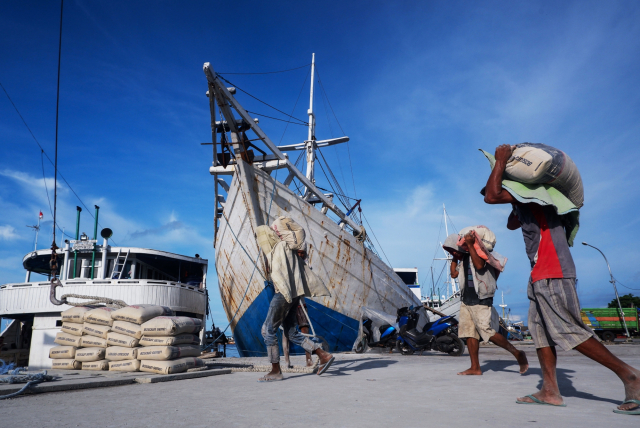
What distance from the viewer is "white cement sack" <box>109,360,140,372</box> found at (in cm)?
508

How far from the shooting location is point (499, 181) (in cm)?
268

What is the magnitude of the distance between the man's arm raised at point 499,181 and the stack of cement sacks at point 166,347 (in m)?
3.93

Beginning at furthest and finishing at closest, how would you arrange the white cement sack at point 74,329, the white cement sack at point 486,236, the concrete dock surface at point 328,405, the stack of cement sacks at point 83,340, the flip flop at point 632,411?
the white cement sack at point 74,329 < the stack of cement sacks at point 83,340 < the white cement sack at point 486,236 < the flip flop at point 632,411 < the concrete dock surface at point 328,405

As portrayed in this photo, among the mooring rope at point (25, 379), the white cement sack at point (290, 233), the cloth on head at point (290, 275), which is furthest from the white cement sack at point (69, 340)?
the white cement sack at point (290, 233)

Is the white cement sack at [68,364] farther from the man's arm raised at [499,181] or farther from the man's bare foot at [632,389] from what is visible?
the man's bare foot at [632,389]

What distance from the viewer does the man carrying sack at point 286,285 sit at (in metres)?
4.31

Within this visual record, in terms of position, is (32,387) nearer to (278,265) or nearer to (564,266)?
(278,265)

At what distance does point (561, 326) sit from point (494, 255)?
2192mm

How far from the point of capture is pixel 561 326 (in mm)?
2475

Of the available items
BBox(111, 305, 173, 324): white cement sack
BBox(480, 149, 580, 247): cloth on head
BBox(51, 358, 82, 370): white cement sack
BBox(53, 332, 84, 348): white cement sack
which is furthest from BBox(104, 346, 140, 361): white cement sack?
BBox(480, 149, 580, 247): cloth on head

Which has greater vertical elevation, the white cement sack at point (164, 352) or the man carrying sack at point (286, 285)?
the man carrying sack at point (286, 285)

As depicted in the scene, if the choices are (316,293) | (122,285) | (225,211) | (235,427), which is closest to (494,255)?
(316,293)

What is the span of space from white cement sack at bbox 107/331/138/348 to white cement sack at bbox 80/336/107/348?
0.13 m

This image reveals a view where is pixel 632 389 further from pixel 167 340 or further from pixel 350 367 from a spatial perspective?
pixel 167 340
